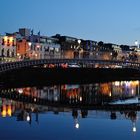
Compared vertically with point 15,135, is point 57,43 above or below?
above

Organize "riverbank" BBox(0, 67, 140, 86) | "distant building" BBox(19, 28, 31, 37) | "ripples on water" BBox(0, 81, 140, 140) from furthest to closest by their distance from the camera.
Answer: "distant building" BBox(19, 28, 31, 37), "riverbank" BBox(0, 67, 140, 86), "ripples on water" BBox(0, 81, 140, 140)

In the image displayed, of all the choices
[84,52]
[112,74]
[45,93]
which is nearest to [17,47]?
[112,74]

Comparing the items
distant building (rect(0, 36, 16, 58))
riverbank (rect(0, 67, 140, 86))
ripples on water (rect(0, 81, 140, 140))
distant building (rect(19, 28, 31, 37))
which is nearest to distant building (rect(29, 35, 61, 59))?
distant building (rect(19, 28, 31, 37))

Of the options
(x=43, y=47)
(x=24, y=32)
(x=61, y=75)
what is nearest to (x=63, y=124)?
(x=61, y=75)

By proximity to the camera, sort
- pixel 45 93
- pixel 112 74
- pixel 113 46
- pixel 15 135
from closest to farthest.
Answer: pixel 15 135, pixel 45 93, pixel 112 74, pixel 113 46

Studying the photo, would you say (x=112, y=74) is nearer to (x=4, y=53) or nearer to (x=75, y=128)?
(x=4, y=53)

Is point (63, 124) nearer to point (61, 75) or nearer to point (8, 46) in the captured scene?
point (61, 75)

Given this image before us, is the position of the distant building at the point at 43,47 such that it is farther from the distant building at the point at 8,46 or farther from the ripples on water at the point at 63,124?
the ripples on water at the point at 63,124

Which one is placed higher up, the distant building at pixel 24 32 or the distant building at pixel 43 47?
the distant building at pixel 24 32

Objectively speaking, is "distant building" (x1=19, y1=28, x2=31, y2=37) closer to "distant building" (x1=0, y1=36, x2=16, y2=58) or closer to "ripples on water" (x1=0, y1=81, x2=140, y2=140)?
"distant building" (x1=0, y1=36, x2=16, y2=58)

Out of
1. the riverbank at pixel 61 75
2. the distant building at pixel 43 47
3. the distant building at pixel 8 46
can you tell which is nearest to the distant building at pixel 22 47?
the distant building at pixel 43 47

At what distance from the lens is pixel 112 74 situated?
8900 cm

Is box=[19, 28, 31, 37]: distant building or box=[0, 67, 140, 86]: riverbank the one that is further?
box=[19, 28, 31, 37]: distant building

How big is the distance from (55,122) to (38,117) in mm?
2046
